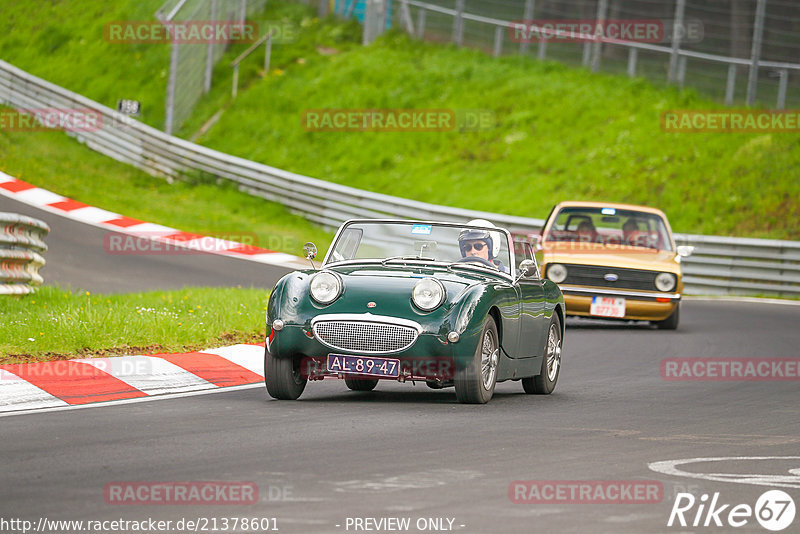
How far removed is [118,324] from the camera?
38.0ft

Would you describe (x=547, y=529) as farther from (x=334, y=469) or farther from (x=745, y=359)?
(x=745, y=359)

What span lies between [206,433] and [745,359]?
7.93m

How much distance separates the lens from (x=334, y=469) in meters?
6.54

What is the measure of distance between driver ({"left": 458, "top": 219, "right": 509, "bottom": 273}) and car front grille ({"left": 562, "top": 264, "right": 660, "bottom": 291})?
7201 millimetres

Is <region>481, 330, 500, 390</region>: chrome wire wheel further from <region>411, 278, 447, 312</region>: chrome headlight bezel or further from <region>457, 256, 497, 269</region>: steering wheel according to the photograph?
<region>457, 256, 497, 269</region>: steering wheel

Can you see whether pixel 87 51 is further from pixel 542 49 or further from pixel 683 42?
pixel 683 42

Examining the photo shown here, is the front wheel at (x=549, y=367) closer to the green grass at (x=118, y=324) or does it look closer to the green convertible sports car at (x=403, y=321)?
the green convertible sports car at (x=403, y=321)

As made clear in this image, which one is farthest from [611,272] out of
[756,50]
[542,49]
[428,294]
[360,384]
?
[542,49]

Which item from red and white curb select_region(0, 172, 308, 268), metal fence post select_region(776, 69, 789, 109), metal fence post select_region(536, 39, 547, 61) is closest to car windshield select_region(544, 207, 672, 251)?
red and white curb select_region(0, 172, 308, 268)

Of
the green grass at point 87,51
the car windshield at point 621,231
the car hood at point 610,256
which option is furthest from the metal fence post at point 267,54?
the car hood at point 610,256

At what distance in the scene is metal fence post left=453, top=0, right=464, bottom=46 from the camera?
1420 inches

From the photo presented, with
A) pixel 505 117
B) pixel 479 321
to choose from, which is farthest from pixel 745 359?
pixel 505 117

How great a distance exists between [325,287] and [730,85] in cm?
2308

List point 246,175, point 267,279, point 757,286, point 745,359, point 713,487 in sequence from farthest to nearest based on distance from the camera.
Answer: point 246,175 < point 757,286 < point 267,279 < point 745,359 < point 713,487
